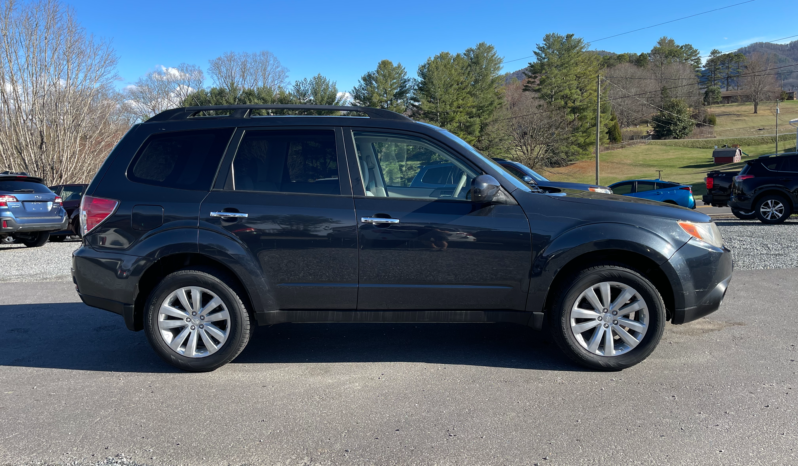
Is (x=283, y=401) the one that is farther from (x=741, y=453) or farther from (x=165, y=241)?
(x=741, y=453)

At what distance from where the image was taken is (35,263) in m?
10.2

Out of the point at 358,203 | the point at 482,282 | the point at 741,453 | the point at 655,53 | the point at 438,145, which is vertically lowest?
the point at 741,453

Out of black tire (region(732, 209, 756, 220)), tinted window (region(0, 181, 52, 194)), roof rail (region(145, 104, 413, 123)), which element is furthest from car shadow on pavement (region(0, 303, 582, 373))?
black tire (region(732, 209, 756, 220))

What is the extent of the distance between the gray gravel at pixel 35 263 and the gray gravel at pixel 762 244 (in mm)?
10342

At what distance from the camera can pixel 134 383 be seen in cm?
402

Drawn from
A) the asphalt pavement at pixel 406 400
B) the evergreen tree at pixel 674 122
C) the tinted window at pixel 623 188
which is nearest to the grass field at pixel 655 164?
the evergreen tree at pixel 674 122

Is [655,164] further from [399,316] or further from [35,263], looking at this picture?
[399,316]

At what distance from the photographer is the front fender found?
3.96m

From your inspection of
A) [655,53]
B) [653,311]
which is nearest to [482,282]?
[653,311]

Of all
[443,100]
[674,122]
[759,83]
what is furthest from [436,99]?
[759,83]

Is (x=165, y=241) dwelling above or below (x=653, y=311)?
above

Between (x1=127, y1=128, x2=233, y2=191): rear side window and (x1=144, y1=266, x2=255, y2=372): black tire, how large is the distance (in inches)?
26.6

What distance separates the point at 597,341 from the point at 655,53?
449ft

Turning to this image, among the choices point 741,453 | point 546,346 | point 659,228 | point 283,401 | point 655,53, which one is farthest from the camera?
point 655,53
